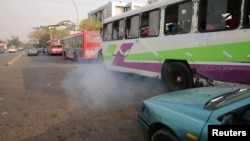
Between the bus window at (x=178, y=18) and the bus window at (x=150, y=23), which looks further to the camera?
the bus window at (x=150, y=23)

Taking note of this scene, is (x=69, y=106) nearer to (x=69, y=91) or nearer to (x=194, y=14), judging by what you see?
(x=69, y=91)

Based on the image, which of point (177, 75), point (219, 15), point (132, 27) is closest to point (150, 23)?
point (132, 27)

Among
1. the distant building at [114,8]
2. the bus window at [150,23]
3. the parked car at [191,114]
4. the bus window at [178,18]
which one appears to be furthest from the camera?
the distant building at [114,8]

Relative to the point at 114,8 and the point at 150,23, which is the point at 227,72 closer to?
the point at 150,23

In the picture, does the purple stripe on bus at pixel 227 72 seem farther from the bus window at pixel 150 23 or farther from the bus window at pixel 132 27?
the bus window at pixel 132 27

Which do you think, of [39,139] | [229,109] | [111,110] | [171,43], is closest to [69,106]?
[111,110]

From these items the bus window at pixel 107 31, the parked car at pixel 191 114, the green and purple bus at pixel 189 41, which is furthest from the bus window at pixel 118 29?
the parked car at pixel 191 114

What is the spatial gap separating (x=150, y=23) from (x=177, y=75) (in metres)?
2.15

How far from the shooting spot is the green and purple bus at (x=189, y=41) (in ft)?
19.8

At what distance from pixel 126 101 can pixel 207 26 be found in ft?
9.99

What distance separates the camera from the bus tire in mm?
7634

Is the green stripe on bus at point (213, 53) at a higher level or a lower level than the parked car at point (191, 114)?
higher

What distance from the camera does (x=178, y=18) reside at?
7.80 m

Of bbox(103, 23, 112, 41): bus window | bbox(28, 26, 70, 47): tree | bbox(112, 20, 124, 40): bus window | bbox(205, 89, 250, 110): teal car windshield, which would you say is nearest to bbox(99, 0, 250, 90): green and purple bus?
bbox(112, 20, 124, 40): bus window
